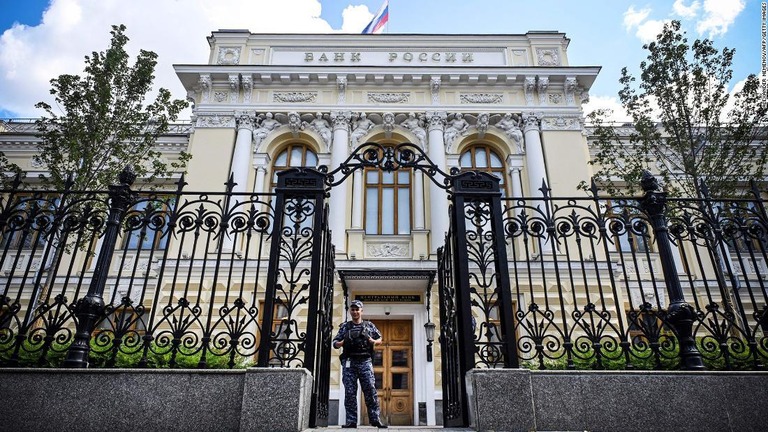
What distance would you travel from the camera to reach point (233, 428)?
13.5ft

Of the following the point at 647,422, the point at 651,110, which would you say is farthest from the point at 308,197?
the point at 651,110

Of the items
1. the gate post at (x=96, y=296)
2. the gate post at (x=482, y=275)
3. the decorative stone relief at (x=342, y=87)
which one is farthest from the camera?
the decorative stone relief at (x=342, y=87)

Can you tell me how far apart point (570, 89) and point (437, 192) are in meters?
6.94

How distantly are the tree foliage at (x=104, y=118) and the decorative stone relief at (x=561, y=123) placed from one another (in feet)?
41.4

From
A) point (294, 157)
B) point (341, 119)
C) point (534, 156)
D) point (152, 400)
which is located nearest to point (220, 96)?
point (294, 157)

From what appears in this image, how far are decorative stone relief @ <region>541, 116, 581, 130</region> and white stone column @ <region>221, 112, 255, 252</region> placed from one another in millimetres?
11043

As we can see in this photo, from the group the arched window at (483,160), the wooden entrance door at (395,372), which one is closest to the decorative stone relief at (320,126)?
the arched window at (483,160)

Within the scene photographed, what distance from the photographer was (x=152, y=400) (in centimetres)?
422

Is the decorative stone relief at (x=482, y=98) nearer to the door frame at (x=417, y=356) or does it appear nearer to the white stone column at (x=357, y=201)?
the white stone column at (x=357, y=201)

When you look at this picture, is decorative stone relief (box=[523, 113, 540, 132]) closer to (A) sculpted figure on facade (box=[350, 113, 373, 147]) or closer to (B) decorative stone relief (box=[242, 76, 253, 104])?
(A) sculpted figure on facade (box=[350, 113, 373, 147])

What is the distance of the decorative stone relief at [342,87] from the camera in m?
17.5

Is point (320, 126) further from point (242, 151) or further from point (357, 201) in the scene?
point (357, 201)

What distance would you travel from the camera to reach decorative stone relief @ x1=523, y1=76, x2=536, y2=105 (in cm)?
1744

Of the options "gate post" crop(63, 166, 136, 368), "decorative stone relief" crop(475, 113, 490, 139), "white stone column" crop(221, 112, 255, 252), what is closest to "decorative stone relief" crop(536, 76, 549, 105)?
"decorative stone relief" crop(475, 113, 490, 139)
